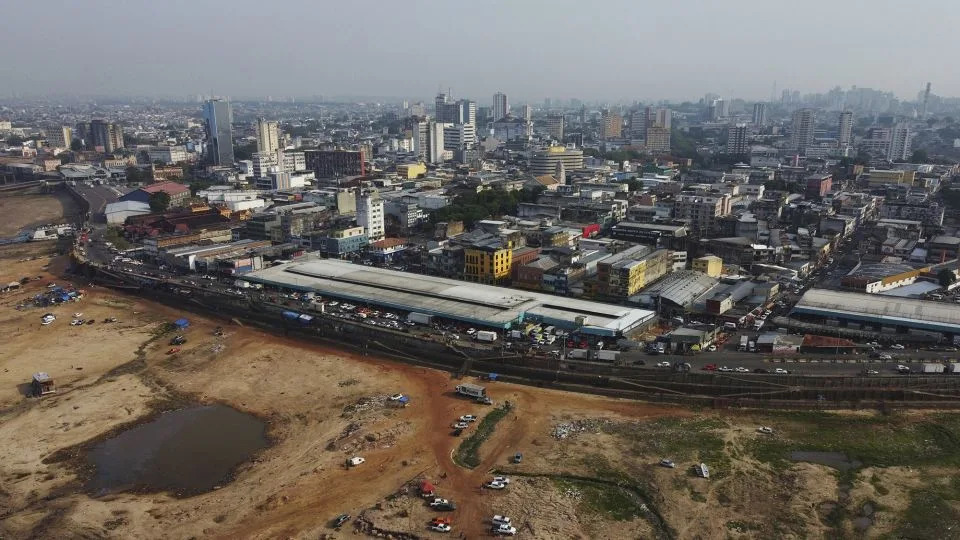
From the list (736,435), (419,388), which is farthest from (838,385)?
(419,388)

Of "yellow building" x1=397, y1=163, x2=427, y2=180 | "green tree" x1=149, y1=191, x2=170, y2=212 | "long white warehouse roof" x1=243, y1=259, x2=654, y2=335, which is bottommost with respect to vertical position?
"long white warehouse roof" x1=243, y1=259, x2=654, y2=335

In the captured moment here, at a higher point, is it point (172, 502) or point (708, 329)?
point (708, 329)

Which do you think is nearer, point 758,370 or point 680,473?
point 680,473

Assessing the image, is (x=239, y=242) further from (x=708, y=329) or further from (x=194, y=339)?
(x=708, y=329)

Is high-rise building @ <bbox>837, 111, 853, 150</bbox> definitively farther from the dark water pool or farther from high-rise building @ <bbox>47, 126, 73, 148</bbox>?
high-rise building @ <bbox>47, 126, 73, 148</bbox>

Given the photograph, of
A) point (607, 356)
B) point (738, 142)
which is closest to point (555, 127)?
point (738, 142)

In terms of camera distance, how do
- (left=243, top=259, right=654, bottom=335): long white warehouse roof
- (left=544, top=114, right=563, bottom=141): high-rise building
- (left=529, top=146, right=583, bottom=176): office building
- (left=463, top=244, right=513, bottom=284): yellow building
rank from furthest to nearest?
(left=544, top=114, right=563, bottom=141): high-rise building < (left=529, top=146, right=583, bottom=176): office building < (left=463, top=244, right=513, bottom=284): yellow building < (left=243, top=259, right=654, bottom=335): long white warehouse roof

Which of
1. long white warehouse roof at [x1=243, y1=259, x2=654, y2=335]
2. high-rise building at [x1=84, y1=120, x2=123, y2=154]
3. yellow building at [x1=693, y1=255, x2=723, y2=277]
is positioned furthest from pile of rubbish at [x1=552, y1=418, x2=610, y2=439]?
high-rise building at [x1=84, y1=120, x2=123, y2=154]
